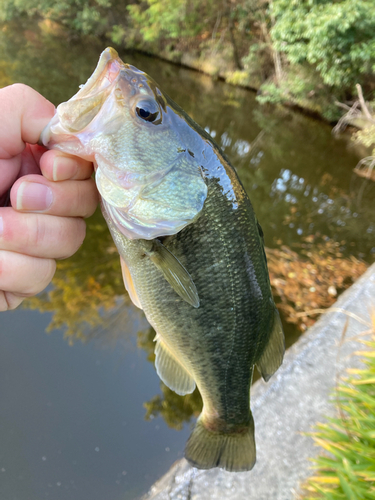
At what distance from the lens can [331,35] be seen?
375 inches

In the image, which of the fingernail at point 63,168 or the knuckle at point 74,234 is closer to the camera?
the fingernail at point 63,168

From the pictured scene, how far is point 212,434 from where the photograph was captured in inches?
59.8

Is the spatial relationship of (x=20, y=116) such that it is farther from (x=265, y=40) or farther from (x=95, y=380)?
(x=265, y=40)

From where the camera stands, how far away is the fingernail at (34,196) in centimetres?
107

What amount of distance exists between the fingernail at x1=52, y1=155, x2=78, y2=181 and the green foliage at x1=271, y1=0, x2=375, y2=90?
36.5ft

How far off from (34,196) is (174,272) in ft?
1.79

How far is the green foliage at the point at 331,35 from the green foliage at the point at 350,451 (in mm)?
10591

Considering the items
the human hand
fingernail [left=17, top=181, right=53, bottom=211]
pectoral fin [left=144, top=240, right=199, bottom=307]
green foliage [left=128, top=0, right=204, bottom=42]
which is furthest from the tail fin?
green foliage [left=128, top=0, right=204, bottom=42]

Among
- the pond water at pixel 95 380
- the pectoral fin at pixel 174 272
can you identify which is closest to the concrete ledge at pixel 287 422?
the pond water at pixel 95 380

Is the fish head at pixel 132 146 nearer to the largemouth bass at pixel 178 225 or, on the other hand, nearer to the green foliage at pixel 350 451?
the largemouth bass at pixel 178 225

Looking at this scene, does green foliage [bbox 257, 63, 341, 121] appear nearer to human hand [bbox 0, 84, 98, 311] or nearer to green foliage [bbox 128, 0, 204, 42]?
green foliage [bbox 128, 0, 204, 42]

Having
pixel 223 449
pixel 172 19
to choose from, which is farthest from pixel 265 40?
pixel 223 449

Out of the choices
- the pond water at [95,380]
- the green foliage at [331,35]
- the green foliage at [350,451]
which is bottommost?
the pond water at [95,380]

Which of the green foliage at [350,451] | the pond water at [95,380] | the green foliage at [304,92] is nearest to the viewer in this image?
the green foliage at [350,451]
